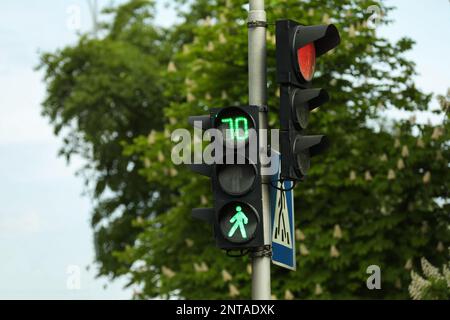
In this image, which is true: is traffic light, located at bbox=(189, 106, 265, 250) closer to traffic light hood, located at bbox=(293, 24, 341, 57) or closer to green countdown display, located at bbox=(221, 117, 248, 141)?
green countdown display, located at bbox=(221, 117, 248, 141)

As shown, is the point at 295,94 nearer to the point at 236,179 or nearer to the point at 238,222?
the point at 236,179

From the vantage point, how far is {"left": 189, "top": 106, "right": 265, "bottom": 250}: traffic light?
10414 millimetres

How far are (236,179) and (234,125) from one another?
42 centimetres

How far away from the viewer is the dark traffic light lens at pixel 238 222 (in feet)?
34.4

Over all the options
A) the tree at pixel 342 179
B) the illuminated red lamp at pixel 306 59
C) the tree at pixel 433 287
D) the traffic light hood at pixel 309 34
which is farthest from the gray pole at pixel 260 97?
the tree at pixel 342 179

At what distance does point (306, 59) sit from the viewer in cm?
1070

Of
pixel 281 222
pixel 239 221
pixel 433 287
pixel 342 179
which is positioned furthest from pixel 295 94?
pixel 342 179

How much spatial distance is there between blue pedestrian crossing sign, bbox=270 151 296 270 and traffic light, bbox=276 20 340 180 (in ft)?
1.18

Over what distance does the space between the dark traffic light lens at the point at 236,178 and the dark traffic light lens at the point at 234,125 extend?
20 centimetres

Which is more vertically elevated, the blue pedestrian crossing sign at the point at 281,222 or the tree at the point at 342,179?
the tree at the point at 342,179

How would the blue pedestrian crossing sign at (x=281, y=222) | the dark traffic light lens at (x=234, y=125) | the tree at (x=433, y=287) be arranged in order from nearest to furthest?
the dark traffic light lens at (x=234, y=125) → the blue pedestrian crossing sign at (x=281, y=222) → the tree at (x=433, y=287)

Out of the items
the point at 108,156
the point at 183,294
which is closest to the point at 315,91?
the point at 183,294

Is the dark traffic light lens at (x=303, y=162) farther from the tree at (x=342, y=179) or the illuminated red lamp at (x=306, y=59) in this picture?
the tree at (x=342, y=179)

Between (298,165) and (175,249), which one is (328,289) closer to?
(175,249)
